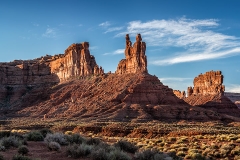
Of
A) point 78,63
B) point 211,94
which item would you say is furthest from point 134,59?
point 211,94

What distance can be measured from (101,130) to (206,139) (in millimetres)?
20485

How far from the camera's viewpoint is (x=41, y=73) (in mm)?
116375

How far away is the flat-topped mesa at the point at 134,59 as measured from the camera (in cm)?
8638

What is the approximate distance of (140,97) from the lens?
76.4 m

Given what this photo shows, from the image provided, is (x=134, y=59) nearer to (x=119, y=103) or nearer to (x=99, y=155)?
(x=119, y=103)

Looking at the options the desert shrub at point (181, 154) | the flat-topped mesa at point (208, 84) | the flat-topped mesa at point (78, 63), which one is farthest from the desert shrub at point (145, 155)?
the flat-topped mesa at point (208, 84)

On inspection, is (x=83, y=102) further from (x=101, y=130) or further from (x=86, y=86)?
(x=101, y=130)

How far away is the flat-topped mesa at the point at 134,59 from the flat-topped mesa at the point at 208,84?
130 ft

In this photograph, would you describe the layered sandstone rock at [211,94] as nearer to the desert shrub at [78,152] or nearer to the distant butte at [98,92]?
the distant butte at [98,92]

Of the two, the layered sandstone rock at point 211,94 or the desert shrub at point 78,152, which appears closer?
the desert shrub at point 78,152

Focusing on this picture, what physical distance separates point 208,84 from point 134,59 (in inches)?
1792

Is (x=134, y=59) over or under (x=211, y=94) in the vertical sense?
over

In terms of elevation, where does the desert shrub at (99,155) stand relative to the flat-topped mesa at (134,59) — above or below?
below

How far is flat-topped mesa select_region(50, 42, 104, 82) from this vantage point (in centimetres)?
10153
